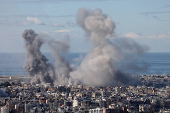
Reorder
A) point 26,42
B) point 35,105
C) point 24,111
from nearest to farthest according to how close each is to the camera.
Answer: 1. point 24,111
2. point 35,105
3. point 26,42

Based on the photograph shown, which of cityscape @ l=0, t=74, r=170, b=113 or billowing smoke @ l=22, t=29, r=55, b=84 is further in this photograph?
billowing smoke @ l=22, t=29, r=55, b=84

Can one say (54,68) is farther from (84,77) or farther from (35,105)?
(35,105)

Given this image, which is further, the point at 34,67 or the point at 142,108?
the point at 34,67

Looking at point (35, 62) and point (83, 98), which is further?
point (35, 62)

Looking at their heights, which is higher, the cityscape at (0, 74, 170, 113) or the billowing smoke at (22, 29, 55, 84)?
the billowing smoke at (22, 29, 55, 84)

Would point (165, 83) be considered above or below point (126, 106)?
above

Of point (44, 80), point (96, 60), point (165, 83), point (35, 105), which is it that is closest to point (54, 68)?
point (44, 80)

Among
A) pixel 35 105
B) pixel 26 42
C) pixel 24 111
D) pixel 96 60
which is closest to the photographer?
pixel 24 111

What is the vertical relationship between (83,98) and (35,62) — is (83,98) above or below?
below
